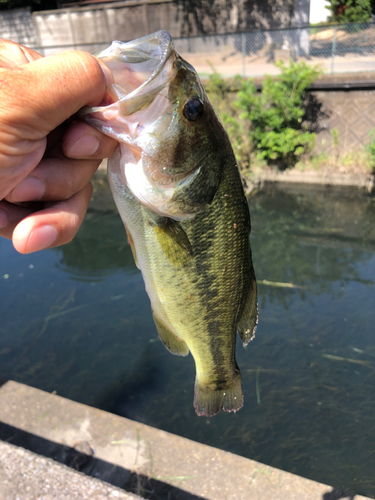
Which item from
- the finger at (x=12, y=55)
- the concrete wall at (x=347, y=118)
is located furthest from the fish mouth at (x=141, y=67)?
the concrete wall at (x=347, y=118)

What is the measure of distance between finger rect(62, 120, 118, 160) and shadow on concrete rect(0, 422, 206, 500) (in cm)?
257

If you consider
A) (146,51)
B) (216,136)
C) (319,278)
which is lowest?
(319,278)

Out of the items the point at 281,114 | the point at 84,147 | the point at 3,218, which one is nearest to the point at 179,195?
the point at 84,147

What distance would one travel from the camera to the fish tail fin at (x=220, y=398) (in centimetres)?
190

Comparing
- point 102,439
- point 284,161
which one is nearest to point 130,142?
point 102,439

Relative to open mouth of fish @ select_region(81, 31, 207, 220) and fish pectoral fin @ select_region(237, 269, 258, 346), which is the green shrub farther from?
open mouth of fish @ select_region(81, 31, 207, 220)

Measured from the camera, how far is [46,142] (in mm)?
1516

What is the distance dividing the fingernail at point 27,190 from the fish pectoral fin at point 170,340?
2.62ft

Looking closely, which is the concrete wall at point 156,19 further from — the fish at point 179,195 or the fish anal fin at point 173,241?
the fish anal fin at point 173,241

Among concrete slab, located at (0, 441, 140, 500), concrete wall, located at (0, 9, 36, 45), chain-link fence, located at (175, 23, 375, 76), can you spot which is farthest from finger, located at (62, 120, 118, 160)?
concrete wall, located at (0, 9, 36, 45)

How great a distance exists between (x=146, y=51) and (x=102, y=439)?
2999 millimetres

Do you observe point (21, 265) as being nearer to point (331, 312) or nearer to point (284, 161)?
point (331, 312)

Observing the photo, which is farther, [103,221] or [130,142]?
[103,221]

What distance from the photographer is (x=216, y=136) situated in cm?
146
